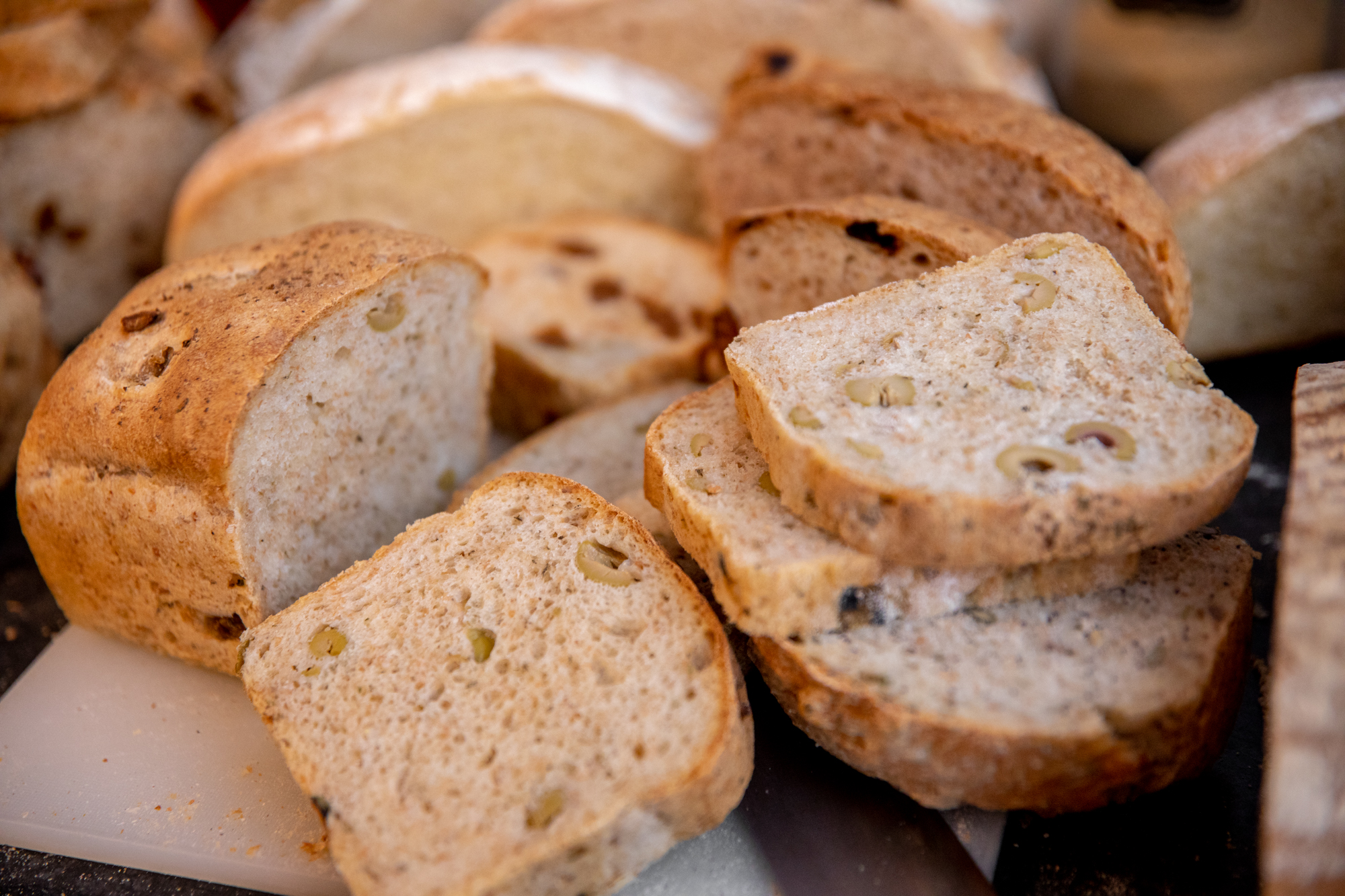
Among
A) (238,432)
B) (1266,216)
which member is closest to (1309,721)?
(238,432)

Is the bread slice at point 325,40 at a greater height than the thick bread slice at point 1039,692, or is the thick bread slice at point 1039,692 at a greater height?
the bread slice at point 325,40

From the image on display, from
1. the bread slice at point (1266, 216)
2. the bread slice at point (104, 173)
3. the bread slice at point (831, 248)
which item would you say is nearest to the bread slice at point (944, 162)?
the bread slice at point (831, 248)

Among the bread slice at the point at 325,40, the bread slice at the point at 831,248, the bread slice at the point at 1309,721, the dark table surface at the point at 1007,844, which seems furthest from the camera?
the bread slice at the point at 325,40

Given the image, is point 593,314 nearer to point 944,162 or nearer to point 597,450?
point 597,450

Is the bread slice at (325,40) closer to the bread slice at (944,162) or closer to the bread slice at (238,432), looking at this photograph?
the bread slice at (944,162)

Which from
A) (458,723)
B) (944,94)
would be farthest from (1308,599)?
(944,94)
